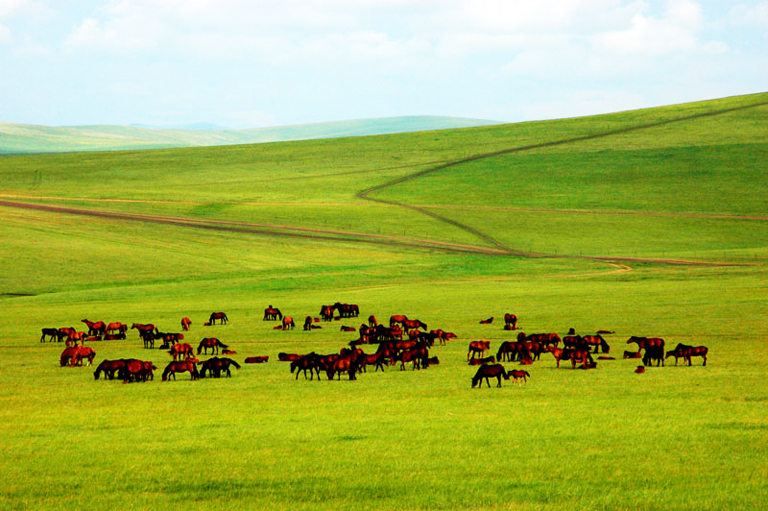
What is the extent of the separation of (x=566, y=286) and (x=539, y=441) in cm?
3878

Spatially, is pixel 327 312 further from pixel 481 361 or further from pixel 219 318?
pixel 481 361

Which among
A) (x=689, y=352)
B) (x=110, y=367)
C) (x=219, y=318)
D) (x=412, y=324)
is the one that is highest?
(x=689, y=352)

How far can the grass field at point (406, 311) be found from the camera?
10.7 m

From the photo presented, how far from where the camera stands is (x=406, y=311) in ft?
131

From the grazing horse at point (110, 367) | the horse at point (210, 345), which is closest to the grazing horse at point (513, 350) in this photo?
the horse at point (210, 345)

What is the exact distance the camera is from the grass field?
10.7 meters

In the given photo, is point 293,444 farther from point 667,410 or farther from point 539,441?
point 667,410

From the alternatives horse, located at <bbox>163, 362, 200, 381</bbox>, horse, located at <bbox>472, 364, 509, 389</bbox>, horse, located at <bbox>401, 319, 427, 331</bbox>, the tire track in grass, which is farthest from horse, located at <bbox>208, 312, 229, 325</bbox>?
the tire track in grass

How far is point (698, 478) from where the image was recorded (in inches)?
407

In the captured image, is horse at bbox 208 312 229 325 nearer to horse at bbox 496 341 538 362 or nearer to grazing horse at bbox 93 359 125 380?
grazing horse at bbox 93 359 125 380

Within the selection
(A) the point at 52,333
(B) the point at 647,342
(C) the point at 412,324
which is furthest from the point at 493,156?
(B) the point at 647,342

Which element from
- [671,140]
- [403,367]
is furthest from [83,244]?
[671,140]

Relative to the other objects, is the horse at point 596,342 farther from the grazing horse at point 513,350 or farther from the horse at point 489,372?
the horse at point 489,372

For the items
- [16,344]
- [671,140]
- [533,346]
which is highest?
[671,140]
